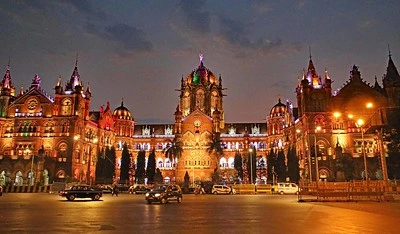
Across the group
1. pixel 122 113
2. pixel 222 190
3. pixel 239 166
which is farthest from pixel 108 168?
pixel 222 190

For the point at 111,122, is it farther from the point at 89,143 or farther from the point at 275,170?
the point at 275,170

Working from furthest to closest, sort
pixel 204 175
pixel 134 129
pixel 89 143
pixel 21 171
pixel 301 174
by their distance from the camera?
pixel 134 129 → pixel 204 175 → pixel 89 143 → pixel 301 174 → pixel 21 171

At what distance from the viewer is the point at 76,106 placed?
82.8 metres

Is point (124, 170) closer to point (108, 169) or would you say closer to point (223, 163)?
point (108, 169)

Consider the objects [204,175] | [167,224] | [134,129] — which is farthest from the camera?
[134,129]

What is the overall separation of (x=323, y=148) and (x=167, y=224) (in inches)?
2658

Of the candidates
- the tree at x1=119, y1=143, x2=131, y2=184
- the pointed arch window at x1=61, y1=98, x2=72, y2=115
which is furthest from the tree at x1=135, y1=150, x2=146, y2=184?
the pointed arch window at x1=61, y1=98, x2=72, y2=115

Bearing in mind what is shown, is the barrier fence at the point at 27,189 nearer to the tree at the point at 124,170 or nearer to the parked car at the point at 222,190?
the tree at the point at 124,170

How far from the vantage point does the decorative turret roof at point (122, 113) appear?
110 m

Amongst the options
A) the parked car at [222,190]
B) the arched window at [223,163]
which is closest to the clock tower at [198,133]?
the arched window at [223,163]

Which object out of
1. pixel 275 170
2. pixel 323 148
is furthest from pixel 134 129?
pixel 323 148

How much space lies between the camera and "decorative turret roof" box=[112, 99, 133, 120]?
361ft

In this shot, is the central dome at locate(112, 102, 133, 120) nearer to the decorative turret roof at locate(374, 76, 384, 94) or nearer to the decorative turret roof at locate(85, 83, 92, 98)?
the decorative turret roof at locate(85, 83, 92, 98)

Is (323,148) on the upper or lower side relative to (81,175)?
upper
